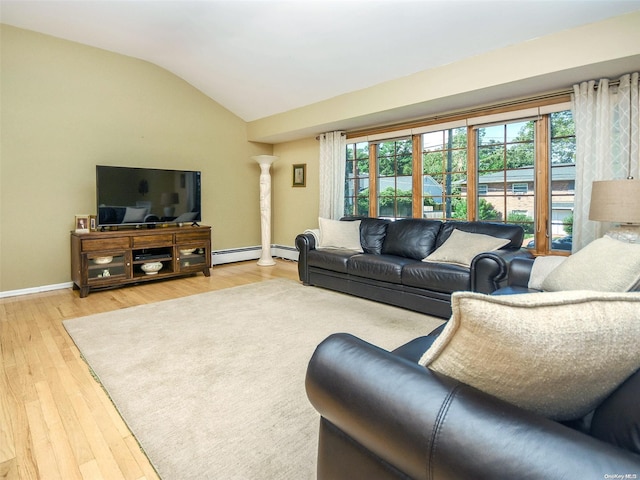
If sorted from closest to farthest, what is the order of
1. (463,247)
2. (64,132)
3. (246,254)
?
(463,247), (64,132), (246,254)

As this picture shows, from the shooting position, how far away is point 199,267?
496 cm

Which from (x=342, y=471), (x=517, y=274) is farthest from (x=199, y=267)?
(x=342, y=471)

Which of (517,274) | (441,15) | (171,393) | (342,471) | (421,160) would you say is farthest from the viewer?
(421,160)

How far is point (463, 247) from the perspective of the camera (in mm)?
3344

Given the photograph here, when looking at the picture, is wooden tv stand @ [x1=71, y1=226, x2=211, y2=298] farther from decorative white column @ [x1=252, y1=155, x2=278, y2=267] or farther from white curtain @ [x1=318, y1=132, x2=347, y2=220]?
white curtain @ [x1=318, y1=132, x2=347, y2=220]

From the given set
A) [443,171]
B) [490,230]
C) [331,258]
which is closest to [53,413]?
[331,258]

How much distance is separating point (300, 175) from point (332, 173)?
0.91m

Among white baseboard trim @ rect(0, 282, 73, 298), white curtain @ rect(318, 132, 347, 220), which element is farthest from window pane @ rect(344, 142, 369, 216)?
white baseboard trim @ rect(0, 282, 73, 298)

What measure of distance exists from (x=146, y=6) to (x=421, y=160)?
3.39 meters

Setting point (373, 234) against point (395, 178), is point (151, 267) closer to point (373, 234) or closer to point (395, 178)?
point (373, 234)

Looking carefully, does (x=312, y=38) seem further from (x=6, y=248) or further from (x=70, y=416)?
(x=6, y=248)

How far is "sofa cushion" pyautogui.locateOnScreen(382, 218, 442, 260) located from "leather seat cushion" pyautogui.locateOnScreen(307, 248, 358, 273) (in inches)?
17.3

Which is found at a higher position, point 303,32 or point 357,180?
point 303,32

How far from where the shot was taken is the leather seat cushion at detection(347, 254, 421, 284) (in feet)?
11.4
